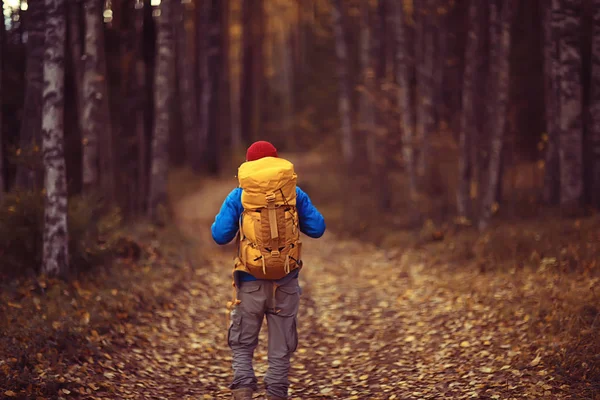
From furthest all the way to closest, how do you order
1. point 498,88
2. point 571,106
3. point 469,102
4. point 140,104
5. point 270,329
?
point 140,104, point 469,102, point 498,88, point 571,106, point 270,329

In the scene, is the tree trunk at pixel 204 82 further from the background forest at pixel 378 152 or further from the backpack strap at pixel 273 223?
the backpack strap at pixel 273 223

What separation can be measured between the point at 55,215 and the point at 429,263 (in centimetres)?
686

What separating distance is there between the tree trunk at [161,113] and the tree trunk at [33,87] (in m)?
3.93

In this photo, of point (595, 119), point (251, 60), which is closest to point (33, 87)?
point (595, 119)

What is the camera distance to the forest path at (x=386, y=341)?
6.19m

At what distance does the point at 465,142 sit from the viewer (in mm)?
13891

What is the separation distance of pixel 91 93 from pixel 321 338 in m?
6.81

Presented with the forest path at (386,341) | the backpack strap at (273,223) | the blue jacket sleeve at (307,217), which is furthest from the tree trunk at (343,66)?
Answer: the backpack strap at (273,223)

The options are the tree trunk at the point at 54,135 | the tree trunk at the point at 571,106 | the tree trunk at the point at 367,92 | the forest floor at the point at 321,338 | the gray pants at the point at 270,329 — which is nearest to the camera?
the gray pants at the point at 270,329

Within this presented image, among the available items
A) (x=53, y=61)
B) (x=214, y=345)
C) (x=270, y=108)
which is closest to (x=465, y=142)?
(x=214, y=345)

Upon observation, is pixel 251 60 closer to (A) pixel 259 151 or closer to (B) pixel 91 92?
(B) pixel 91 92

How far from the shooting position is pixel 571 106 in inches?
456

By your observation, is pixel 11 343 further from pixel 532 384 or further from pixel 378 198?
pixel 378 198

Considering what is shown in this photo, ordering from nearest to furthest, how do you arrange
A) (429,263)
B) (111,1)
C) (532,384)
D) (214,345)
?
(532,384) → (214,345) → (429,263) → (111,1)
